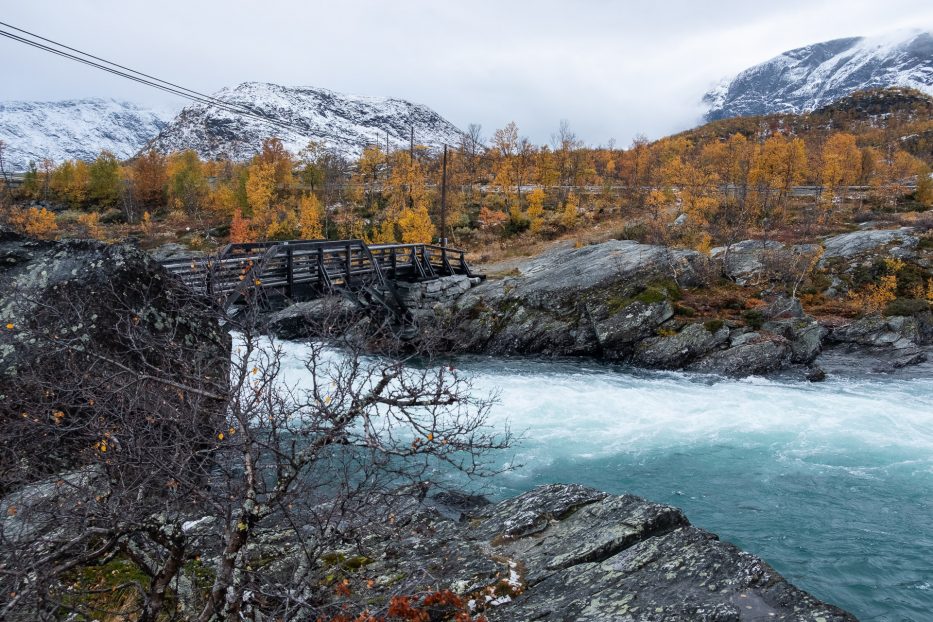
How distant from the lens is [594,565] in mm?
6145

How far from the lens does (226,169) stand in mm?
94625

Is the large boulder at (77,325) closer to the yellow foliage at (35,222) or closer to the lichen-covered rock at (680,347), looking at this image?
the lichen-covered rock at (680,347)

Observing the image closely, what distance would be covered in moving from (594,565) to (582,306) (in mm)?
20654

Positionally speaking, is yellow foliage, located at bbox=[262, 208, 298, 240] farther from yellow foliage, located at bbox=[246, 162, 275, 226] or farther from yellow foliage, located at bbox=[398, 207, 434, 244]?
yellow foliage, located at bbox=[398, 207, 434, 244]

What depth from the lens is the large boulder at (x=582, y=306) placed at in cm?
2469

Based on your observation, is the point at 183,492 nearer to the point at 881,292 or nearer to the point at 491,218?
the point at 881,292

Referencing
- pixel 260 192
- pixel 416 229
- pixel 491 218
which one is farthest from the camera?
pixel 491 218

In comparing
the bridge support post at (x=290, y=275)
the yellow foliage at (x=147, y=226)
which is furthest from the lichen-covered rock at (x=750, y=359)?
the yellow foliage at (x=147, y=226)

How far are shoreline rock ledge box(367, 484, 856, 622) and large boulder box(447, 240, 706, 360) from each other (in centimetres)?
1677

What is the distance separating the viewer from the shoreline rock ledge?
5051mm

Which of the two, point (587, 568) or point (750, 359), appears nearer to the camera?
point (587, 568)

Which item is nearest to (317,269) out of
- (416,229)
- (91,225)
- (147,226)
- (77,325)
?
(77,325)

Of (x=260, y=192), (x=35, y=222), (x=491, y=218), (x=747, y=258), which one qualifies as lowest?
(x=747, y=258)

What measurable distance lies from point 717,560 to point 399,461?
9.68 metres
